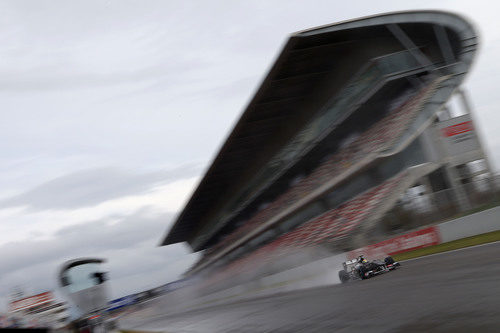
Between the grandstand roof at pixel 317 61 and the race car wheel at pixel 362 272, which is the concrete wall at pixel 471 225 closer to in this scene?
Result: the race car wheel at pixel 362 272

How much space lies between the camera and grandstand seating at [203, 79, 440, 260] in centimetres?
2502

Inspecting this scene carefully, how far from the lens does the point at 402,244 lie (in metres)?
22.1

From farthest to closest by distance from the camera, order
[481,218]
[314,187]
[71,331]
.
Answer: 1. [314,187]
2. [481,218]
3. [71,331]

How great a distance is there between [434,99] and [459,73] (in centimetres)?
314

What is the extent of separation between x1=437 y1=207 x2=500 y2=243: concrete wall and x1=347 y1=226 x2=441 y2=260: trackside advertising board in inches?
16.5

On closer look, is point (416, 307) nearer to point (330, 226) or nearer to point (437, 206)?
point (437, 206)

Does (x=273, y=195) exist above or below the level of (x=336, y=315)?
above

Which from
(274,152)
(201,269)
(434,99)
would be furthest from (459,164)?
(201,269)

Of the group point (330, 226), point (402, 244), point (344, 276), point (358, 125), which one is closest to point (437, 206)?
point (402, 244)

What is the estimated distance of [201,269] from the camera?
65.2 metres

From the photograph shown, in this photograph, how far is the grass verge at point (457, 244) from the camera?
17.1 m

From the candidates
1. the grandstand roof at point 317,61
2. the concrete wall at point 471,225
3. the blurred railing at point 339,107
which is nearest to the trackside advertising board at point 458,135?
the blurred railing at point 339,107

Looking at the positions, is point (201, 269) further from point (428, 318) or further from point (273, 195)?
point (428, 318)

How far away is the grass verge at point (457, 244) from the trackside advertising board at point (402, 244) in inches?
11.3
